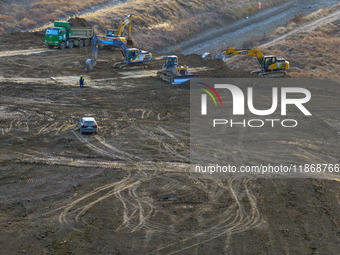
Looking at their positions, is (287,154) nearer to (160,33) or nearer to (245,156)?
(245,156)

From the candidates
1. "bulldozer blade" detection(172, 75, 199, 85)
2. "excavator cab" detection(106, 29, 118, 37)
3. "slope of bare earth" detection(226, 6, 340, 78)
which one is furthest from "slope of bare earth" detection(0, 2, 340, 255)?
"excavator cab" detection(106, 29, 118, 37)

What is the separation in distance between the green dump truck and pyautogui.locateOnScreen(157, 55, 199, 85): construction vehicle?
1534 cm

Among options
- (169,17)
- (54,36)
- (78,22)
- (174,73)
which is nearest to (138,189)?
(174,73)

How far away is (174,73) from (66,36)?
17.6 m

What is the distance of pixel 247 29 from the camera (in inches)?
2950

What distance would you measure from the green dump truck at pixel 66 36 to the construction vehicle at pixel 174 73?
1534 cm

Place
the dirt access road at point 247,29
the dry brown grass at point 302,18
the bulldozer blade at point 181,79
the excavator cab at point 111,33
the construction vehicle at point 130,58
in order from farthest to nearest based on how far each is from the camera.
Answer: the dry brown grass at point 302,18, the dirt access road at point 247,29, the excavator cab at point 111,33, the construction vehicle at point 130,58, the bulldozer blade at point 181,79

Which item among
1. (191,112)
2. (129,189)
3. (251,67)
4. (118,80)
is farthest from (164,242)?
(251,67)

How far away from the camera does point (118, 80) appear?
148 ft

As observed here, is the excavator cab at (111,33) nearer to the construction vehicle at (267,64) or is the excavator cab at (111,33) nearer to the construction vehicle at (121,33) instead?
the construction vehicle at (121,33)

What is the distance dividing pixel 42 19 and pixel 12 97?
32638 mm

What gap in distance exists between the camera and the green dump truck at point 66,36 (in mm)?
55062

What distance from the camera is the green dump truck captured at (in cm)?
5506

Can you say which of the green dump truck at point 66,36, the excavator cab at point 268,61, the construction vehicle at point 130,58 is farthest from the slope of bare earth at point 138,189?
the green dump truck at point 66,36
